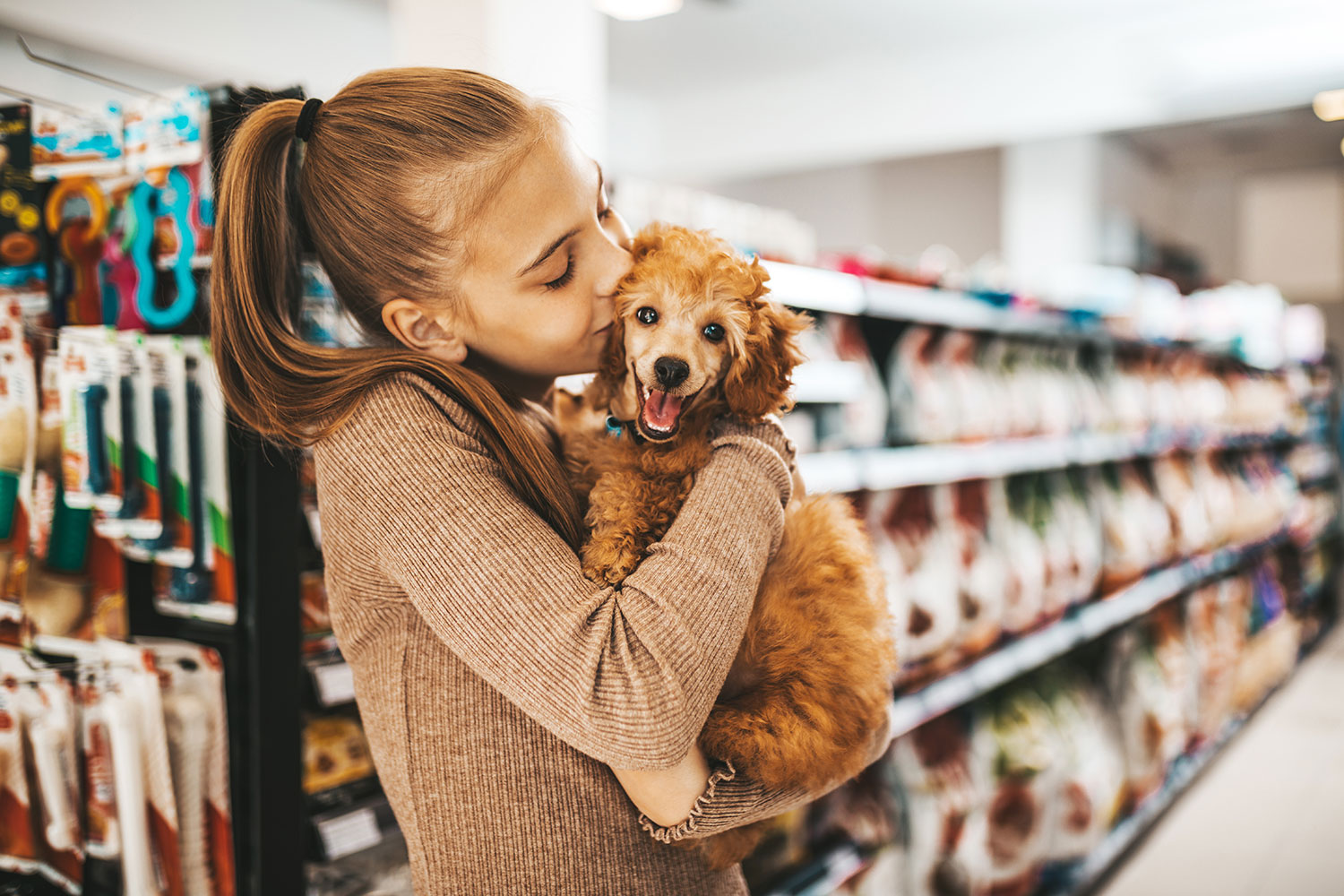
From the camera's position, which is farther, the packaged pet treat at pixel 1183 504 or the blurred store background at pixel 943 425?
the packaged pet treat at pixel 1183 504

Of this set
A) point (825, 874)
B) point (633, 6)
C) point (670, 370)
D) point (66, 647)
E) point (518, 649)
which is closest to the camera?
point (518, 649)

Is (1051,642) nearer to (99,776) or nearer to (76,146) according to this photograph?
(99,776)

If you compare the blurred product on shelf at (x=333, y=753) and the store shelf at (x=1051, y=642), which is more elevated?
the blurred product on shelf at (x=333, y=753)

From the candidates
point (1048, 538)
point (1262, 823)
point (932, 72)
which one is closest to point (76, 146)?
point (1048, 538)

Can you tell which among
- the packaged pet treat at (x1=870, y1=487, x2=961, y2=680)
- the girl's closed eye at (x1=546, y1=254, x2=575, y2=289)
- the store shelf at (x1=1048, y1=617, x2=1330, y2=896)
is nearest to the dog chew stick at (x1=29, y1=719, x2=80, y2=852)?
the girl's closed eye at (x1=546, y1=254, x2=575, y2=289)

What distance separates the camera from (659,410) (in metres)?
0.95

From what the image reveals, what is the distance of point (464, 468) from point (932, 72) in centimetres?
587

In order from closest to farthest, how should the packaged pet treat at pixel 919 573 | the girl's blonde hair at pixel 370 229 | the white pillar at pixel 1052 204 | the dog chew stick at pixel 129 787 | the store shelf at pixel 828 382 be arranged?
the girl's blonde hair at pixel 370 229 → the dog chew stick at pixel 129 787 → the store shelf at pixel 828 382 → the packaged pet treat at pixel 919 573 → the white pillar at pixel 1052 204

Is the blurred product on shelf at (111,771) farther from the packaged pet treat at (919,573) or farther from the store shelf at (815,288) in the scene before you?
the packaged pet treat at (919,573)

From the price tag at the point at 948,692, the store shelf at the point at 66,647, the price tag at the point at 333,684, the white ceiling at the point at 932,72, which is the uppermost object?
the white ceiling at the point at 932,72

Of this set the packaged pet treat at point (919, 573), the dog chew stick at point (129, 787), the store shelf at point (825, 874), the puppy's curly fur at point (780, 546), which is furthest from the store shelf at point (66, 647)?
the packaged pet treat at point (919, 573)

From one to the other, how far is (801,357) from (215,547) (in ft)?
2.61

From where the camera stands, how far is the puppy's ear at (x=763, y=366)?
0.98 meters

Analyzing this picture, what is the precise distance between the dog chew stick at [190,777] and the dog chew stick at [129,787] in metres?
0.05
